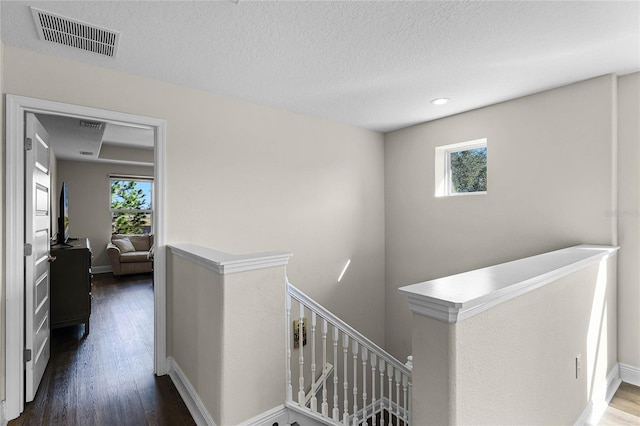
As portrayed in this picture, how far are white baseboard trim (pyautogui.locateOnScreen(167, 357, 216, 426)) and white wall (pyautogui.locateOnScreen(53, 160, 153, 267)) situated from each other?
5.52 m

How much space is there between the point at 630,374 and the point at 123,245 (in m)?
7.71

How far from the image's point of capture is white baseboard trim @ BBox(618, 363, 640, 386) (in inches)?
97.7

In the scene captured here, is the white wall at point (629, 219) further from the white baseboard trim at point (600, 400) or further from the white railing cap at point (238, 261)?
the white railing cap at point (238, 261)

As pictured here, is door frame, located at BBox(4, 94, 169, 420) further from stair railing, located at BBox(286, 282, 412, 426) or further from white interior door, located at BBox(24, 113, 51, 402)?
stair railing, located at BBox(286, 282, 412, 426)

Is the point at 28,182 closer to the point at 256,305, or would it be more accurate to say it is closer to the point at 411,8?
the point at 256,305

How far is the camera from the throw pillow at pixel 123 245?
6605 millimetres

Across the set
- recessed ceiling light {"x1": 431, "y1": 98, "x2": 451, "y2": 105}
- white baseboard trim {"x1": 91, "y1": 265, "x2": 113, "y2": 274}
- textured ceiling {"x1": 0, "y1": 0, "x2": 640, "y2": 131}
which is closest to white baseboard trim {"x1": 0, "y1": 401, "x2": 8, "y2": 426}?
textured ceiling {"x1": 0, "y1": 0, "x2": 640, "y2": 131}

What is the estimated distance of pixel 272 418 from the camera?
1.93m

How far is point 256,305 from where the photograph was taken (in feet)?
6.13

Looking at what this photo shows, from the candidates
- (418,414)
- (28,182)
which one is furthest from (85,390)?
(418,414)

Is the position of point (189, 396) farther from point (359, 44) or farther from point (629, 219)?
point (629, 219)

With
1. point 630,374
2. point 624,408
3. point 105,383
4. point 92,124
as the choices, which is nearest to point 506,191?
point 630,374

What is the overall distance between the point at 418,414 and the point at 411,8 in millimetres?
1867

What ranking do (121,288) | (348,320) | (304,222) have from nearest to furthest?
(304,222)
(348,320)
(121,288)
